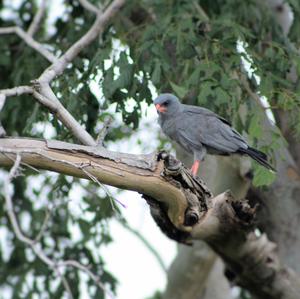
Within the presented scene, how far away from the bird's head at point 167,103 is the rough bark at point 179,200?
0.75m

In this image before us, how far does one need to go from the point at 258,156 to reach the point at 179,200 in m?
0.81

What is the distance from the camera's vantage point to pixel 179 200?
4.74 meters

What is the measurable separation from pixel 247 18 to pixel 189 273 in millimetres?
2776

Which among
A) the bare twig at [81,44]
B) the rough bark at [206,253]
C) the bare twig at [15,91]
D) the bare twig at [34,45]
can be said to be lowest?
the rough bark at [206,253]

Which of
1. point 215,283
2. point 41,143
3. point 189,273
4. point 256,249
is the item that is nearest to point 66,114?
point 41,143

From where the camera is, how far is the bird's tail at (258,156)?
17.1 ft

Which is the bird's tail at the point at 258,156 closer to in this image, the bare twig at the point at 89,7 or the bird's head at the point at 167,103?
the bird's head at the point at 167,103

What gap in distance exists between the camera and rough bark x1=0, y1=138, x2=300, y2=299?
13.9ft

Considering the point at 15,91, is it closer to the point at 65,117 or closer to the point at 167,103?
the point at 65,117

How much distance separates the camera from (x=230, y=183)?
7.00 m

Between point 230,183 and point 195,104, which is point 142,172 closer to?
point 195,104

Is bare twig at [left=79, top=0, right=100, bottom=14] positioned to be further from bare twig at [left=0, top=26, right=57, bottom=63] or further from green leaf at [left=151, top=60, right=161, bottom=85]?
green leaf at [left=151, top=60, right=161, bottom=85]

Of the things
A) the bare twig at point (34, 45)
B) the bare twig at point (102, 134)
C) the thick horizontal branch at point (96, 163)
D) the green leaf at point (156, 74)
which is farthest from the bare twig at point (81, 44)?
the thick horizontal branch at point (96, 163)

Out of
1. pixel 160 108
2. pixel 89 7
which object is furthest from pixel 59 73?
pixel 89 7
